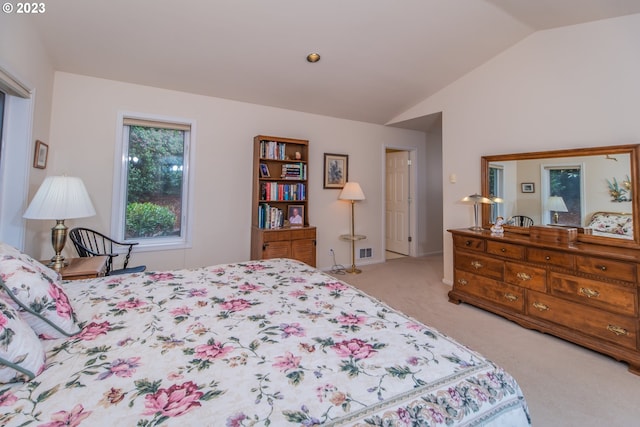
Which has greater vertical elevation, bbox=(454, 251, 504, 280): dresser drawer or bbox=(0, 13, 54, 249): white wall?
bbox=(0, 13, 54, 249): white wall

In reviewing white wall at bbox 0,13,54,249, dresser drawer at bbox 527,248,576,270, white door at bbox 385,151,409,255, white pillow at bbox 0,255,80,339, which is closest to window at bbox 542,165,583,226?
dresser drawer at bbox 527,248,576,270

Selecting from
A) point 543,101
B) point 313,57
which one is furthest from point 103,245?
point 543,101

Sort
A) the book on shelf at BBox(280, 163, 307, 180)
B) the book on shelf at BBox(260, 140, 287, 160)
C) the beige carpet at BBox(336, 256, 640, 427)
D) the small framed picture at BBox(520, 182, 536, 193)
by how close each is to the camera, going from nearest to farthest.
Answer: the beige carpet at BBox(336, 256, 640, 427) → the small framed picture at BBox(520, 182, 536, 193) → the book on shelf at BBox(260, 140, 287, 160) → the book on shelf at BBox(280, 163, 307, 180)

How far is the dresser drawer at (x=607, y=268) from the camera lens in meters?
1.90

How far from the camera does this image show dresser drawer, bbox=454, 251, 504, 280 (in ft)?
8.70

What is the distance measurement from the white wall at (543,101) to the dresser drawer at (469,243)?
0.53 m

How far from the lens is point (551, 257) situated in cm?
228

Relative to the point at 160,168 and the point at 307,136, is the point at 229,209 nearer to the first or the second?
the point at 160,168

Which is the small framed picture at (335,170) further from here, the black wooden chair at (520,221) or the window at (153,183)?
the black wooden chair at (520,221)

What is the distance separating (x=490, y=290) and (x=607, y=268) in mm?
888

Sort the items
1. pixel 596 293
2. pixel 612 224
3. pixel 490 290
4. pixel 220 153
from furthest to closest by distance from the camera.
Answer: pixel 220 153 < pixel 490 290 < pixel 612 224 < pixel 596 293

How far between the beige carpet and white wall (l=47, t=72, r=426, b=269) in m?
1.71

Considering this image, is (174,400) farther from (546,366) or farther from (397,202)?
(397,202)

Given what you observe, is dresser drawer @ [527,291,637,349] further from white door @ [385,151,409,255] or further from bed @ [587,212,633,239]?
white door @ [385,151,409,255]
